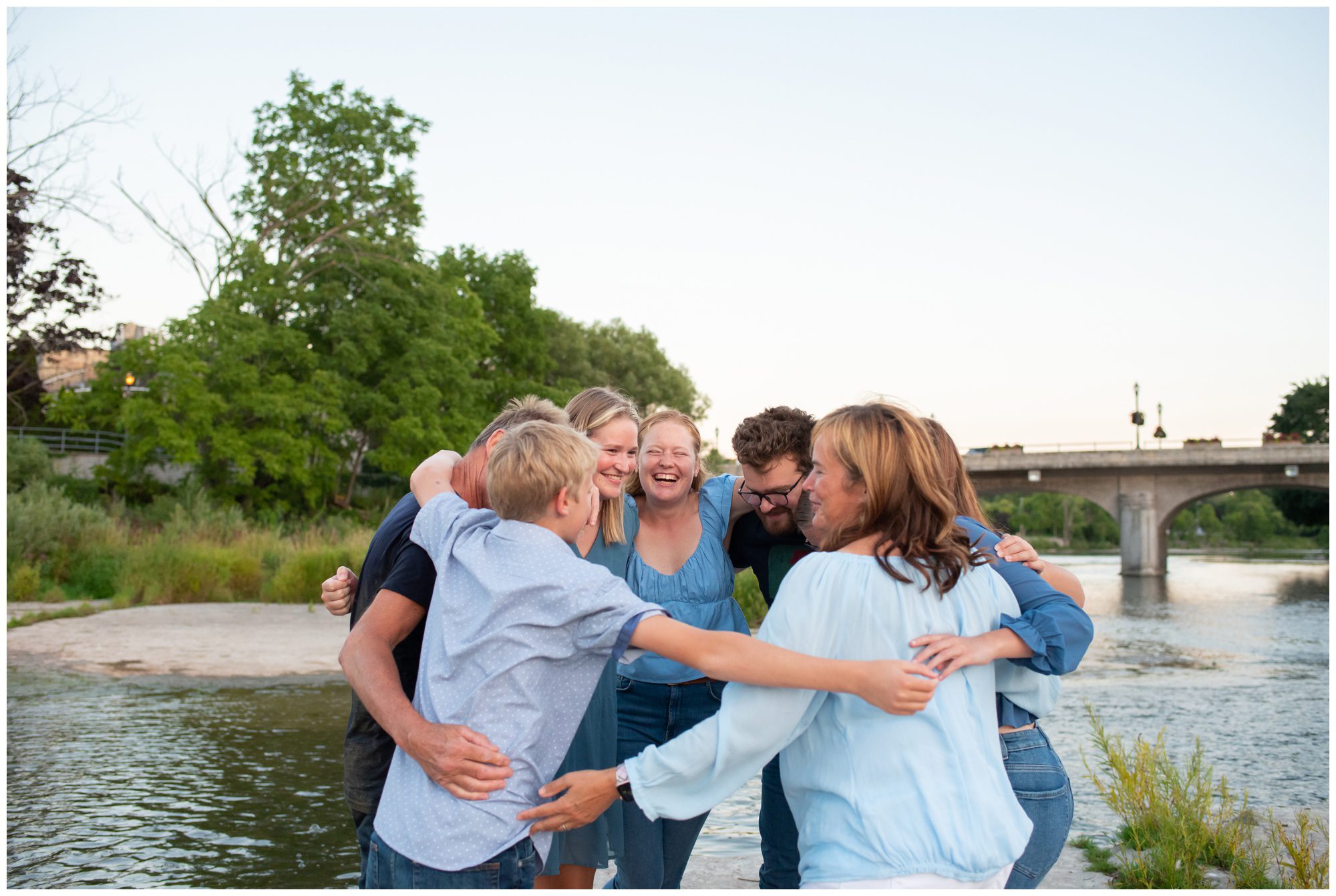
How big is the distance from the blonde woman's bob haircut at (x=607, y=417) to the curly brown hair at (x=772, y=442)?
0.37m

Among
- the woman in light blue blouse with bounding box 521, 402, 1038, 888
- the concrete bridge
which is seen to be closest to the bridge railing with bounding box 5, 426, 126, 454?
the concrete bridge

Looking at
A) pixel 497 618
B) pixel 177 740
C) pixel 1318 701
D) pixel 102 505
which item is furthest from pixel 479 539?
pixel 102 505

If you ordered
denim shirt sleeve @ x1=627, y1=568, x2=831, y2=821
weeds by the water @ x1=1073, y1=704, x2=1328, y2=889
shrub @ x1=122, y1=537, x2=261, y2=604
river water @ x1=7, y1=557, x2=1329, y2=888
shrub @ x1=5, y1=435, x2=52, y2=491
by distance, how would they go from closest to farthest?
denim shirt sleeve @ x1=627, y1=568, x2=831, y2=821, weeds by the water @ x1=1073, y1=704, x2=1328, y2=889, river water @ x1=7, y1=557, x2=1329, y2=888, shrub @ x1=122, y1=537, x2=261, y2=604, shrub @ x1=5, y1=435, x2=52, y2=491

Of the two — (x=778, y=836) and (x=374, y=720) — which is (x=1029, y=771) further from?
(x=374, y=720)

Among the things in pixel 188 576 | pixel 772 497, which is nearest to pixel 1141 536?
pixel 188 576

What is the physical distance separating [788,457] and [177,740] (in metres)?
7.93

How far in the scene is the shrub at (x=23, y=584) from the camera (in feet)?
56.7

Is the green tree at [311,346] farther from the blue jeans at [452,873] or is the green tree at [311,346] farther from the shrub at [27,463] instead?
the blue jeans at [452,873]

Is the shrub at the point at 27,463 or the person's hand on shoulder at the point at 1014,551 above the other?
the shrub at the point at 27,463

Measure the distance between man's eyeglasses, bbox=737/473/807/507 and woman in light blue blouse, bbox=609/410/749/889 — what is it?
5.4 inches

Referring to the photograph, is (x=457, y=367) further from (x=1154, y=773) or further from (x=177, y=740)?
(x=1154, y=773)

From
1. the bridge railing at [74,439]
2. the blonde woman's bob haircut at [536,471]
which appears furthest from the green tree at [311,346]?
the blonde woman's bob haircut at [536,471]

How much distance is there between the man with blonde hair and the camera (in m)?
2.27

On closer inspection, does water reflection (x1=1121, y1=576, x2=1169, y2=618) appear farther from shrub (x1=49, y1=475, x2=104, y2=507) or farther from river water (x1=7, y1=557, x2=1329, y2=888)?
shrub (x1=49, y1=475, x2=104, y2=507)
